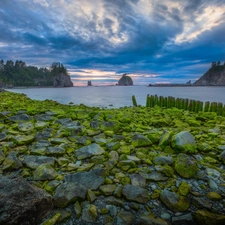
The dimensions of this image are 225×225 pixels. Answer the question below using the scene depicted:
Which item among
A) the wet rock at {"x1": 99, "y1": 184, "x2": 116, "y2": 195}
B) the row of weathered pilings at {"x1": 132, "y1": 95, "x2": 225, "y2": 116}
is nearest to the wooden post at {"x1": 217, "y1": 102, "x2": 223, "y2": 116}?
the row of weathered pilings at {"x1": 132, "y1": 95, "x2": 225, "y2": 116}

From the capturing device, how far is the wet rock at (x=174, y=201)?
2.21 m

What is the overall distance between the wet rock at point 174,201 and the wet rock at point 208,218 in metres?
0.19

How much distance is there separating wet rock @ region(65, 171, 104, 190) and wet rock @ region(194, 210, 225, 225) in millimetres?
1332

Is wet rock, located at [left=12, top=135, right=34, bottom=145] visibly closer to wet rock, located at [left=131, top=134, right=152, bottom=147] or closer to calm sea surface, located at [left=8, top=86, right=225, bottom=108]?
wet rock, located at [left=131, top=134, right=152, bottom=147]

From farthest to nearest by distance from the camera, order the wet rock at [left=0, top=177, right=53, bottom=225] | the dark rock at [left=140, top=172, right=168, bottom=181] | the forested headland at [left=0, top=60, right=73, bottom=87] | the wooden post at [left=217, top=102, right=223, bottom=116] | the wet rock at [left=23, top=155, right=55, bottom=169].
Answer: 1. the forested headland at [left=0, top=60, right=73, bottom=87]
2. the wooden post at [left=217, top=102, right=223, bottom=116]
3. the wet rock at [left=23, top=155, right=55, bottom=169]
4. the dark rock at [left=140, top=172, right=168, bottom=181]
5. the wet rock at [left=0, top=177, right=53, bottom=225]

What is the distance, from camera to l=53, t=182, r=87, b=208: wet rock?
221 cm

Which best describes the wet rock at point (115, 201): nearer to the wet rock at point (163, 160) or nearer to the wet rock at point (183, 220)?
the wet rock at point (183, 220)

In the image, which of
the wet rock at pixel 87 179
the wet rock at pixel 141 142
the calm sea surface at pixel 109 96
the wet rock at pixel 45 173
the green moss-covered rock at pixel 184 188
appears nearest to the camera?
the green moss-covered rock at pixel 184 188

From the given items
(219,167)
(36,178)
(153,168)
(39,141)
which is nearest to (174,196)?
(153,168)

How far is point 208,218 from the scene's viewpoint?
1.98 meters

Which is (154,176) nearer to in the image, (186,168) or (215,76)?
(186,168)

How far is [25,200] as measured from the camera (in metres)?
1.91

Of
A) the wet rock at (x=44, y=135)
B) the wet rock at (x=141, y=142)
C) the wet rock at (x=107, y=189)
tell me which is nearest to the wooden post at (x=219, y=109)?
the wet rock at (x=141, y=142)

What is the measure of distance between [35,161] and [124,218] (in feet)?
6.38
